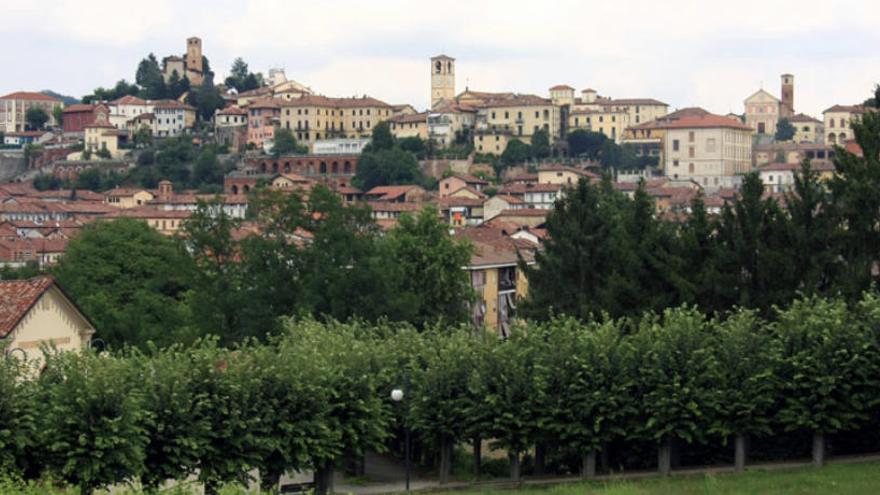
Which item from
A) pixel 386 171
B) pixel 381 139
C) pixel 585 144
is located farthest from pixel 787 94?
pixel 386 171

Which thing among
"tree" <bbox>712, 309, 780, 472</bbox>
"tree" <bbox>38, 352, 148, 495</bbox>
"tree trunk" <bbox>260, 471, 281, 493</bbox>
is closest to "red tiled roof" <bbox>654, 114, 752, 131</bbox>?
"tree" <bbox>712, 309, 780, 472</bbox>

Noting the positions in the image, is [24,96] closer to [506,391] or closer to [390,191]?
[390,191]

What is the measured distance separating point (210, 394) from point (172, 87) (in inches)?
6278

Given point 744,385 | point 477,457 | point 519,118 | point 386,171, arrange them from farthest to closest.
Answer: point 519,118 < point 386,171 < point 477,457 < point 744,385

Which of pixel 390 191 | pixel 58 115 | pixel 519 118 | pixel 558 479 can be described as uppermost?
pixel 58 115

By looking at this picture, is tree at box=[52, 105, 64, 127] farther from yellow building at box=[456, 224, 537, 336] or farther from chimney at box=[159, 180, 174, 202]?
yellow building at box=[456, 224, 537, 336]

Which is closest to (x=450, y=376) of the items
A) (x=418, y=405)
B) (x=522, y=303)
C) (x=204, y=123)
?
(x=418, y=405)

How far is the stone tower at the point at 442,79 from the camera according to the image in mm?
181875

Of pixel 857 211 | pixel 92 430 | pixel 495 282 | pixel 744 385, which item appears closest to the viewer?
pixel 92 430

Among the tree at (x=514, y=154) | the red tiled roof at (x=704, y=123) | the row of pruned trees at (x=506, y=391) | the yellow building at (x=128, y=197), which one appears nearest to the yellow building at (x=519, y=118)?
the tree at (x=514, y=154)

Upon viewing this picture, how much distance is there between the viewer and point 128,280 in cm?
5297

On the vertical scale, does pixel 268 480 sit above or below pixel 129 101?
below

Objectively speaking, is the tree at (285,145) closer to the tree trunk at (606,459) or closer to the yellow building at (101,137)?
the yellow building at (101,137)

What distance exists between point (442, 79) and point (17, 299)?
153 meters
